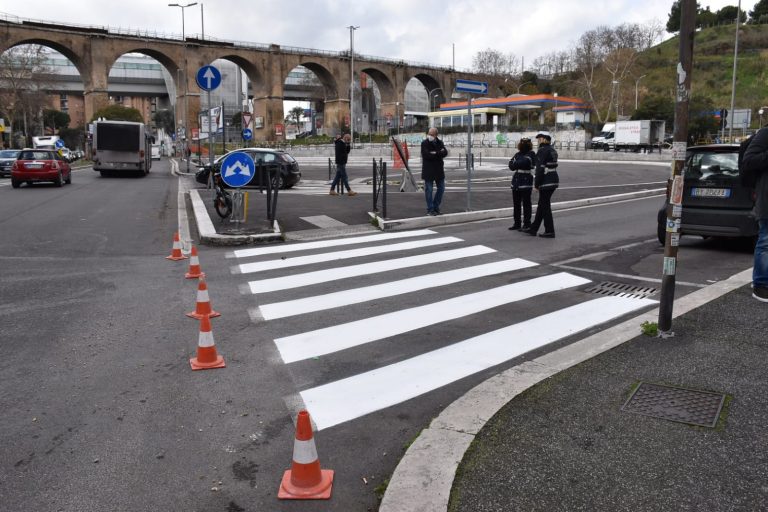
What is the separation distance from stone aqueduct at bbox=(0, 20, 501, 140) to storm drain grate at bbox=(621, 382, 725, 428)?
67198mm

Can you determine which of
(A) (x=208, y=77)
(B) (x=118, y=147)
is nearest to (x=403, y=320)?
(A) (x=208, y=77)

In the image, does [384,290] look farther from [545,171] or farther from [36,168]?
[36,168]

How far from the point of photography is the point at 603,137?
63.8 metres

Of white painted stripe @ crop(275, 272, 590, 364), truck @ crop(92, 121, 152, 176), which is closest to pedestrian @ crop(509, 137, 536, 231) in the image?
white painted stripe @ crop(275, 272, 590, 364)

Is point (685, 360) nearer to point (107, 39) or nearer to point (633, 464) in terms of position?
point (633, 464)

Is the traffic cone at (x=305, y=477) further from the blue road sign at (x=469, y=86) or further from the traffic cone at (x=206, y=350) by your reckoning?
the blue road sign at (x=469, y=86)

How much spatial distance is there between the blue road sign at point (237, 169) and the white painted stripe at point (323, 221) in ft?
7.01

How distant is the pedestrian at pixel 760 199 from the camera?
6.56 m

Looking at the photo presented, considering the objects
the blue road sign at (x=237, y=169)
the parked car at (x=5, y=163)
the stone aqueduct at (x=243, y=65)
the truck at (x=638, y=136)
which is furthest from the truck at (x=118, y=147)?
the truck at (x=638, y=136)

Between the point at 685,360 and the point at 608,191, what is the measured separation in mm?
17651

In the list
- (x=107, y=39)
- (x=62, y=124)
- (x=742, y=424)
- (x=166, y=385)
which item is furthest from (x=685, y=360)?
(x=62, y=124)

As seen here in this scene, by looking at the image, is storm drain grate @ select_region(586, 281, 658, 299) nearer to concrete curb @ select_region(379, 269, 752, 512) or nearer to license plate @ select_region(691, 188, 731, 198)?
concrete curb @ select_region(379, 269, 752, 512)

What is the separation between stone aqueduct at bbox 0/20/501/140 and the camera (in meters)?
72.6

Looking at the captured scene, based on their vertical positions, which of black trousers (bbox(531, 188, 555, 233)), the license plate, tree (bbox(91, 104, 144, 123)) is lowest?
black trousers (bbox(531, 188, 555, 233))
